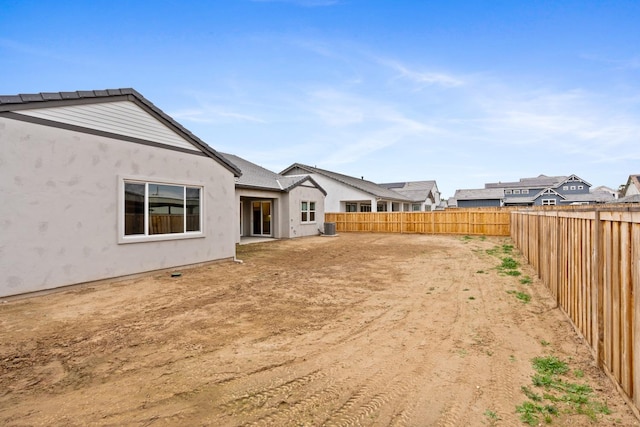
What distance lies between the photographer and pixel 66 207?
650cm

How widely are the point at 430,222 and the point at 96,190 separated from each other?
2149cm

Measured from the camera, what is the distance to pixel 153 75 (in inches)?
528

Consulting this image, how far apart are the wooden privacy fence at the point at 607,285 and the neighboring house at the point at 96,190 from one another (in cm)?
893

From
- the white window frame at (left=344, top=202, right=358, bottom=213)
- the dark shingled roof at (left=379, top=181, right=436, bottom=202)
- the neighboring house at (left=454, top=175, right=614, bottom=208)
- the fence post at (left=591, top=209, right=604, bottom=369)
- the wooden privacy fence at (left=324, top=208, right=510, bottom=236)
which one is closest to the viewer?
the fence post at (left=591, top=209, right=604, bottom=369)

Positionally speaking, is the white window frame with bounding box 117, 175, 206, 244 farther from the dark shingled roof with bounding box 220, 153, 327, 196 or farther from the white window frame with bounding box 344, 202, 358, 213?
the white window frame with bounding box 344, 202, 358, 213

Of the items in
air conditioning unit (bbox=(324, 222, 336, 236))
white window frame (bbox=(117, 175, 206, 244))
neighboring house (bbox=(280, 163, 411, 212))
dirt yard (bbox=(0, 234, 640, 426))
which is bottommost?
dirt yard (bbox=(0, 234, 640, 426))

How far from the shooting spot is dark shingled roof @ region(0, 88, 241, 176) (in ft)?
19.1

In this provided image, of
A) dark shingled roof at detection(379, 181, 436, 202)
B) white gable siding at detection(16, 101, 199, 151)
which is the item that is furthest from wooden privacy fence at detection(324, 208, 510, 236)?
white gable siding at detection(16, 101, 199, 151)

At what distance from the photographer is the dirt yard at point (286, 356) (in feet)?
8.34

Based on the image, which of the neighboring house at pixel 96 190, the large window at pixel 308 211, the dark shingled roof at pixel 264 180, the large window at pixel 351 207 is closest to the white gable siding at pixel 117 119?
the neighboring house at pixel 96 190

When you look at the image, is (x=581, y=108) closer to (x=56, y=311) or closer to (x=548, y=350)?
(x=548, y=350)

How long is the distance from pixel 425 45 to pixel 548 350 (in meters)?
14.1

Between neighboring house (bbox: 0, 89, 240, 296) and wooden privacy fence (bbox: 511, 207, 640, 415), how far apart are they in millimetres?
8933

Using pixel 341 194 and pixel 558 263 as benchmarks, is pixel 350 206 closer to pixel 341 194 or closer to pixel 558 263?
pixel 341 194
